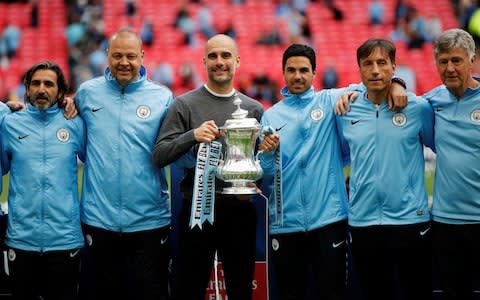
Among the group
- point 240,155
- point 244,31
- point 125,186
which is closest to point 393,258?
point 240,155

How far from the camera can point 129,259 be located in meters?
4.77

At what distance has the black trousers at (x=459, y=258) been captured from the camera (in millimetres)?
4434

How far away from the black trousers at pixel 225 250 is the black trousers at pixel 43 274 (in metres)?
0.72

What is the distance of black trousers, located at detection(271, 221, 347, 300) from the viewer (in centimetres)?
459

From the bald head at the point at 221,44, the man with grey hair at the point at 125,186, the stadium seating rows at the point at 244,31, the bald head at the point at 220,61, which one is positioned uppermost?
Result: the stadium seating rows at the point at 244,31

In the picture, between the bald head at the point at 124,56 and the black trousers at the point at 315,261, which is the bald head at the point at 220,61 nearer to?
the bald head at the point at 124,56

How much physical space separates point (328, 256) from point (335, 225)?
0.67 feet

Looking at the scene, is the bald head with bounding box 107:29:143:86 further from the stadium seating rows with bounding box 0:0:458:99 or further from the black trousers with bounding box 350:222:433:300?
the stadium seating rows with bounding box 0:0:458:99

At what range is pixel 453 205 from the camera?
14.7 ft

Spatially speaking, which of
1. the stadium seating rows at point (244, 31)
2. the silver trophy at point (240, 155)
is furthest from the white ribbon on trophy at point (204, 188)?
the stadium seating rows at point (244, 31)

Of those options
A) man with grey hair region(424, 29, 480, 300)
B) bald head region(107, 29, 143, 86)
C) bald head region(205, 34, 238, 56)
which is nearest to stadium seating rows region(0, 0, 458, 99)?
bald head region(107, 29, 143, 86)

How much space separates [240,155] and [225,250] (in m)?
0.58

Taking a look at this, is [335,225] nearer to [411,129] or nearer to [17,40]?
[411,129]

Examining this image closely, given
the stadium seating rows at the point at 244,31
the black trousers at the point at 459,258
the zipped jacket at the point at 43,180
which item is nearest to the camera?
the black trousers at the point at 459,258
